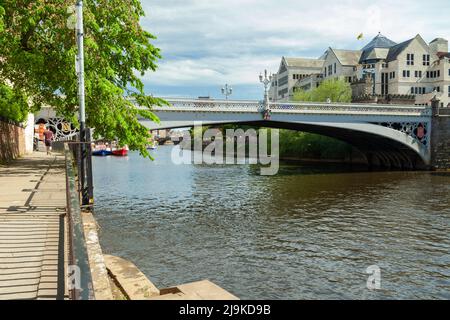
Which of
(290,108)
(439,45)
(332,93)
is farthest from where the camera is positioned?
(439,45)

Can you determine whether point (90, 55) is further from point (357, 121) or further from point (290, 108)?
point (357, 121)

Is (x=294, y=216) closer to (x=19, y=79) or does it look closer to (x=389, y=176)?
(x=19, y=79)

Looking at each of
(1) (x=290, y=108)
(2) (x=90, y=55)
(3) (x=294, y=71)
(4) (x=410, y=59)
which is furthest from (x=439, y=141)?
(3) (x=294, y=71)

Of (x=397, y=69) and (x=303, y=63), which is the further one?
(x=303, y=63)

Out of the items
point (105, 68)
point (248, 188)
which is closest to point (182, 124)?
point (248, 188)

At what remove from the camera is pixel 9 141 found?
25.4m

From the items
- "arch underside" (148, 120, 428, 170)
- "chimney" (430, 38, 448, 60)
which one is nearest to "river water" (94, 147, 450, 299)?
"arch underside" (148, 120, 428, 170)

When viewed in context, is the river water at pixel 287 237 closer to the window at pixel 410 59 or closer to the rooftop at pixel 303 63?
the window at pixel 410 59

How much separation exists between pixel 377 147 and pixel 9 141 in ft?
135

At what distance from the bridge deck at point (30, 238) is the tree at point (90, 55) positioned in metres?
5.32

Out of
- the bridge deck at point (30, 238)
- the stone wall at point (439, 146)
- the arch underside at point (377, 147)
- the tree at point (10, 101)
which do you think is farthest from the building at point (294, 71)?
the bridge deck at point (30, 238)

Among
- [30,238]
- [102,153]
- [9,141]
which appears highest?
[9,141]

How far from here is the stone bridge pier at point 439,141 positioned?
46438mm

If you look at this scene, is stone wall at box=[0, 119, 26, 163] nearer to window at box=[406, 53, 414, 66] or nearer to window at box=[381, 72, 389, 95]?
window at box=[381, 72, 389, 95]
